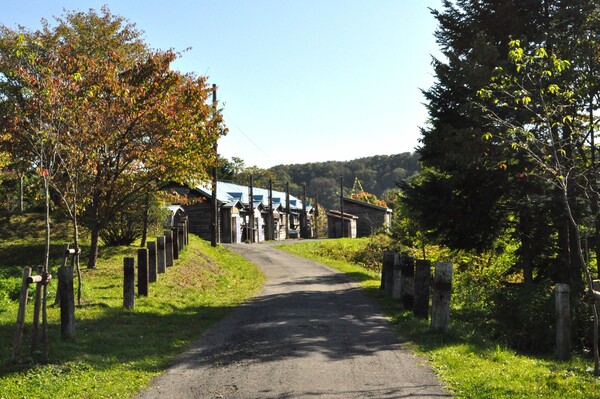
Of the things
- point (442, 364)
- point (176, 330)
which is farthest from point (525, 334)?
point (176, 330)

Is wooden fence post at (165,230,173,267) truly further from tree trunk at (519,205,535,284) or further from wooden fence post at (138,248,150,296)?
tree trunk at (519,205,535,284)

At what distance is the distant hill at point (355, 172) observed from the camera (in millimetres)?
151750

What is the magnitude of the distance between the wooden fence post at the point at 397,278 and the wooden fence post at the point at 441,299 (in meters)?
4.10

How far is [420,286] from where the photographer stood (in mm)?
11477

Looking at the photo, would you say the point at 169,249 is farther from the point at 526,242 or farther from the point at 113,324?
the point at 526,242

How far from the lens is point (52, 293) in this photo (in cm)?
1289

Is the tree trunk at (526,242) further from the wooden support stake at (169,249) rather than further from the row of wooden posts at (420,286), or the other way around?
the wooden support stake at (169,249)

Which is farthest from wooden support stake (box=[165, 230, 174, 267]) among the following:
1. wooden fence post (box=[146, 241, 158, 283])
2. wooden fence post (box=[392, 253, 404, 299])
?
wooden fence post (box=[392, 253, 404, 299])

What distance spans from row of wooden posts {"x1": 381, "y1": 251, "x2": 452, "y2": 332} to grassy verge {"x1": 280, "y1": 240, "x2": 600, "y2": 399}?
0.41 meters

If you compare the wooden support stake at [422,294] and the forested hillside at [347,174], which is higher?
the forested hillside at [347,174]

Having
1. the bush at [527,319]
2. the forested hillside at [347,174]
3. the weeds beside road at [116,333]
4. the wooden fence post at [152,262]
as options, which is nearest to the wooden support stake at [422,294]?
the bush at [527,319]

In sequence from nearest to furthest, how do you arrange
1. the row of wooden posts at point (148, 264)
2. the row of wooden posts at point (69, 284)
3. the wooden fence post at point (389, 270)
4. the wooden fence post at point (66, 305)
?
the row of wooden posts at point (69, 284)
the wooden fence post at point (66, 305)
the row of wooden posts at point (148, 264)
the wooden fence post at point (389, 270)

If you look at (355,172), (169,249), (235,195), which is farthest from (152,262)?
(355,172)

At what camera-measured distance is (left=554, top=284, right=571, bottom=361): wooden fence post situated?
893 centimetres
